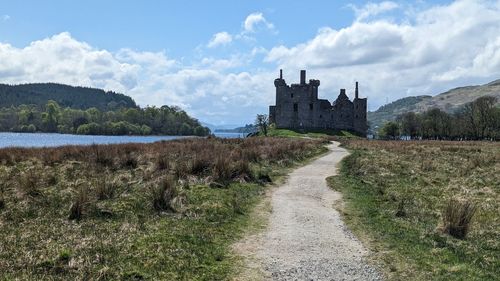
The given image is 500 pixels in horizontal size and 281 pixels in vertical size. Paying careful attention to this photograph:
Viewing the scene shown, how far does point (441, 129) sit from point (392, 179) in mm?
Result: 83922

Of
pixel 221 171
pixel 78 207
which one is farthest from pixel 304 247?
pixel 221 171

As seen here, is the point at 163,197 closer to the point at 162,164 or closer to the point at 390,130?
the point at 162,164

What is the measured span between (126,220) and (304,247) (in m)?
4.20

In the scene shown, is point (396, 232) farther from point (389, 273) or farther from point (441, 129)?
point (441, 129)

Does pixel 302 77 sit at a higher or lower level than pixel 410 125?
higher

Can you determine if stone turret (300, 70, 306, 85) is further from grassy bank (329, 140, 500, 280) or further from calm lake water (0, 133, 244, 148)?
grassy bank (329, 140, 500, 280)

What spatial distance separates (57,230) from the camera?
9.87 metres

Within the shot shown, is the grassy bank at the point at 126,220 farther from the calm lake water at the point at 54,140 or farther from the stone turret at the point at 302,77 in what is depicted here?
the stone turret at the point at 302,77

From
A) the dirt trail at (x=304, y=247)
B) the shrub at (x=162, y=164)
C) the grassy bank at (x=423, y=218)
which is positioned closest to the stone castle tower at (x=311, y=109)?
the grassy bank at (x=423, y=218)

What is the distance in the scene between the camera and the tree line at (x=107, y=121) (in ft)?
493

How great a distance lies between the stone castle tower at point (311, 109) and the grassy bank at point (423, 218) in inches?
2534

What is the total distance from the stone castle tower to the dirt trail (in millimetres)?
73635

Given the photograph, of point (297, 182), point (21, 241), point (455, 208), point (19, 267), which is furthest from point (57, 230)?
point (297, 182)

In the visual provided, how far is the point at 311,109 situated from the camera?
88.5 m
